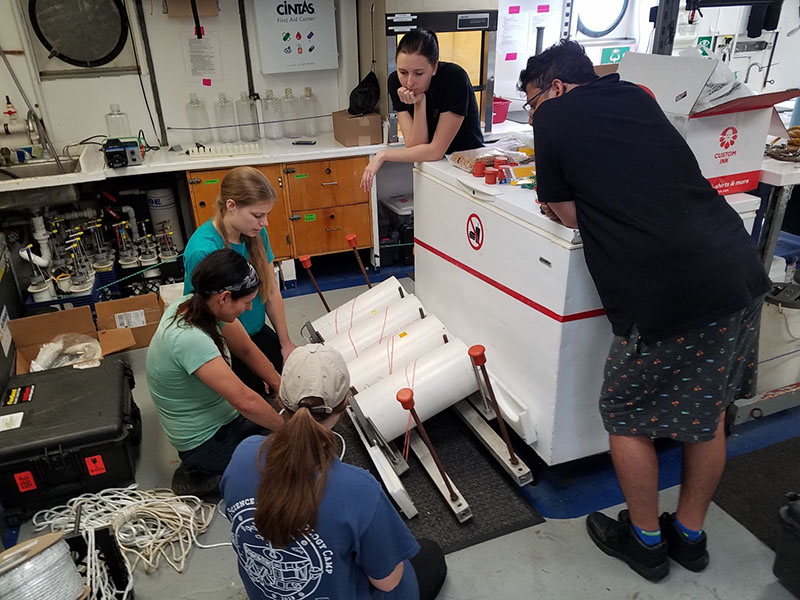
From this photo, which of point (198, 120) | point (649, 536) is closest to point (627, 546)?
point (649, 536)

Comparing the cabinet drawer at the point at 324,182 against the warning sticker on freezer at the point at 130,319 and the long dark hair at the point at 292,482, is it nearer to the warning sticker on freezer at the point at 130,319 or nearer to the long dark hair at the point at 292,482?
the warning sticker on freezer at the point at 130,319

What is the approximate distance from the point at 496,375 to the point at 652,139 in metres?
1.08

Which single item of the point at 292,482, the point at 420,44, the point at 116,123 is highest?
the point at 420,44

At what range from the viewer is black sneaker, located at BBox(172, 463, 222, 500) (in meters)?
2.17

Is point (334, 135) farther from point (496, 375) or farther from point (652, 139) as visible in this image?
point (652, 139)

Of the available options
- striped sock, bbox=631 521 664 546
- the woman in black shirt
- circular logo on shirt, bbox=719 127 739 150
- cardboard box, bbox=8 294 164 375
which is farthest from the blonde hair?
striped sock, bbox=631 521 664 546

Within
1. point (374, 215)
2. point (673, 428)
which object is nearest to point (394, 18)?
point (374, 215)

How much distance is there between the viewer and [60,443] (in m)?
2.04

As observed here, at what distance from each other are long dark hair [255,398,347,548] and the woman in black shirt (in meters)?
1.68

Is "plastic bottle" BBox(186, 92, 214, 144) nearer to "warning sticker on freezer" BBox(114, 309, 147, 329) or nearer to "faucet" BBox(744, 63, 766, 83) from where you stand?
"warning sticker on freezer" BBox(114, 309, 147, 329)

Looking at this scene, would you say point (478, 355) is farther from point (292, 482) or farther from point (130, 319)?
point (130, 319)

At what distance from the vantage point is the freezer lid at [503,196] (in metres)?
1.82

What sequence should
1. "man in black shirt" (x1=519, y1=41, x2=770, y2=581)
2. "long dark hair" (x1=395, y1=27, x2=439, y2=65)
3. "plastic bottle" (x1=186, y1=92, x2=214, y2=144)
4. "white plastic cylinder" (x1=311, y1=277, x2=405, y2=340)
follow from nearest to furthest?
"man in black shirt" (x1=519, y1=41, x2=770, y2=581) → "long dark hair" (x1=395, y1=27, x2=439, y2=65) → "white plastic cylinder" (x1=311, y1=277, x2=405, y2=340) → "plastic bottle" (x1=186, y1=92, x2=214, y2=144)

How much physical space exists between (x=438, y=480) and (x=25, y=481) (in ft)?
4.64
